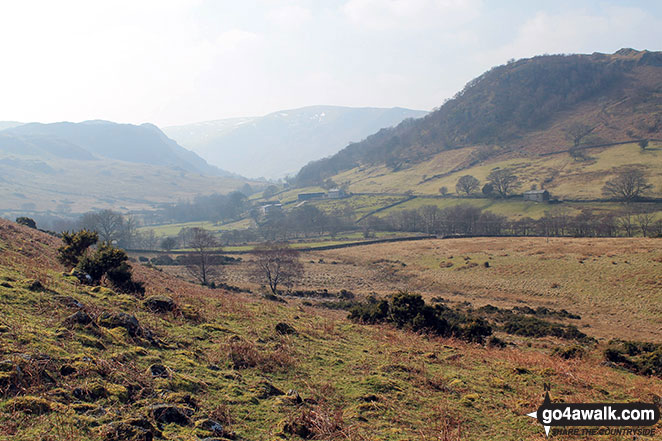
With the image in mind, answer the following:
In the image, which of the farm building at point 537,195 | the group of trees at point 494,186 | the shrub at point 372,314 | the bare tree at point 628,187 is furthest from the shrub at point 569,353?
the group of trees at point 494,186

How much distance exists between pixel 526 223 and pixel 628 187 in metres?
30.8

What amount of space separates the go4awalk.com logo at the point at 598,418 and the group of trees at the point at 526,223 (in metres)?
83.5

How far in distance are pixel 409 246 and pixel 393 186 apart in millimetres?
101376

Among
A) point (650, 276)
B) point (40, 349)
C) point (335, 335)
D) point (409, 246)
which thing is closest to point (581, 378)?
point (335, 335)

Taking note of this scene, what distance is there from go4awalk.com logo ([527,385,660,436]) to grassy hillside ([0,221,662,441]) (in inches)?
22.3

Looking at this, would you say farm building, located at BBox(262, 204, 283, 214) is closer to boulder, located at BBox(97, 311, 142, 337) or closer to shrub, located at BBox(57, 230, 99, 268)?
shrub, located at BBox(57, 230, 99, 268)

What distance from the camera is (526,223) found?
97938 millimetres

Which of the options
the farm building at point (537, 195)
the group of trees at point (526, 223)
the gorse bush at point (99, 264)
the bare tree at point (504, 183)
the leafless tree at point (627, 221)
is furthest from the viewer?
the bare tree at point (504, 183)

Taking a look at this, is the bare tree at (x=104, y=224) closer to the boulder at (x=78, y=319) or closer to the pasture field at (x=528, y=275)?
the pasture field at (x=528, y=275)

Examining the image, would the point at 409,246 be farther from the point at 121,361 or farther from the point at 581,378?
the point at 121,361

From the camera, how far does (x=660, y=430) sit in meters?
9.20

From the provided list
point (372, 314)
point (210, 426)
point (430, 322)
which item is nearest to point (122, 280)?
point (210, 426)

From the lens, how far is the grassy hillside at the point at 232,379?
7543mm

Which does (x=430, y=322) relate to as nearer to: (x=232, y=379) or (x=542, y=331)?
(x=542, y=331)
